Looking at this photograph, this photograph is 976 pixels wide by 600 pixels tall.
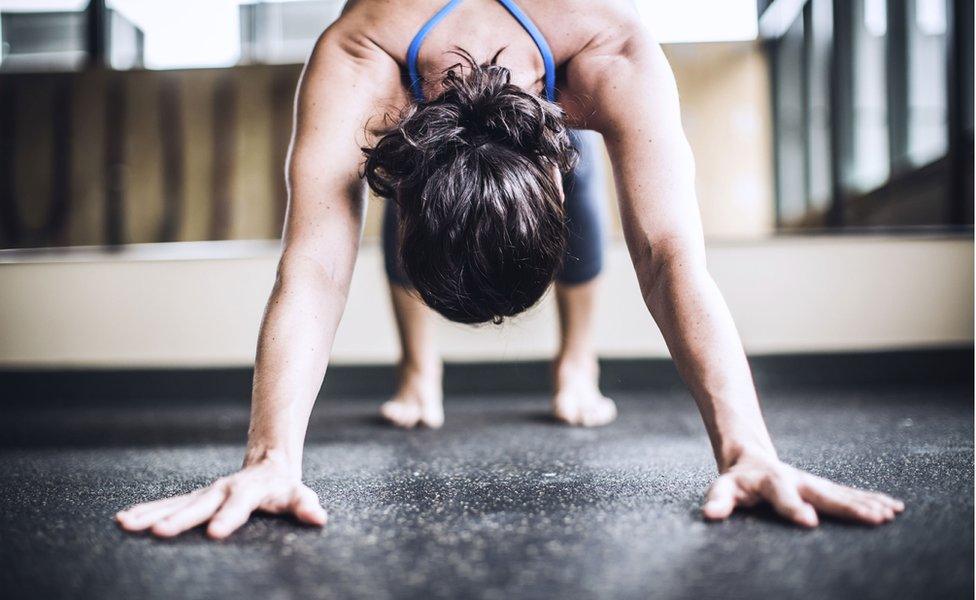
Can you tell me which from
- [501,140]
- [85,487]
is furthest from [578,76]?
[85,487]

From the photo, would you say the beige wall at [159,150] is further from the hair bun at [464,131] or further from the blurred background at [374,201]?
the hair bun at [464,131]

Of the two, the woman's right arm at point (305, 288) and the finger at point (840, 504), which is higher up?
the woman's right arm at point (305, 288)

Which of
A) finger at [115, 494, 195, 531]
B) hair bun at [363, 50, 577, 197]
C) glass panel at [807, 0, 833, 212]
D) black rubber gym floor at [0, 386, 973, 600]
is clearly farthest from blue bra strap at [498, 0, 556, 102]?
glass panel at [807, 0, 833, 212]

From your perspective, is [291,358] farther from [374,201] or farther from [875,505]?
[374,201]

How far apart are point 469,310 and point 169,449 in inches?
26.6

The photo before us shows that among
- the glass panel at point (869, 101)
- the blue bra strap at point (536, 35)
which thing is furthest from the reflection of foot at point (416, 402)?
the glass panel at point (869, 101)

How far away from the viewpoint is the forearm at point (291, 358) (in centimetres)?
71

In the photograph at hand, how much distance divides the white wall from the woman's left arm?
1143 mm

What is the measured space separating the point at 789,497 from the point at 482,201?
385 millimetres

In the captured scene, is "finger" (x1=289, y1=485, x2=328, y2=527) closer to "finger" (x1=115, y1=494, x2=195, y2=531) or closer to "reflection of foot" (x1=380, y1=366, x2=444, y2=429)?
"finger" (x1=115, y1=494, x2=195, y2=531)

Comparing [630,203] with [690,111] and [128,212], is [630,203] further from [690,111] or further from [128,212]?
[128,212]

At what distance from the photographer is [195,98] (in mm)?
3836

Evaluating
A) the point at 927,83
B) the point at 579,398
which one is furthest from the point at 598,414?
the point at 927,83

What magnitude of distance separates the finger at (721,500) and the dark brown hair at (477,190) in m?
0.27
